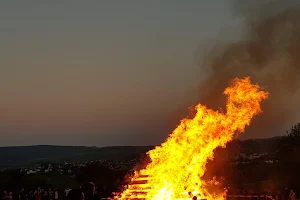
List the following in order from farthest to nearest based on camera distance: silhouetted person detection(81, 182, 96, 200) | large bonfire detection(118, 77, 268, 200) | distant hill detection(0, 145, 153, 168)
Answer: distant hill detection(0, 145, 153, 168), large bonfire detection(118, 77, 268, 200), silhouetted person detection(81, 182, 96, 200)

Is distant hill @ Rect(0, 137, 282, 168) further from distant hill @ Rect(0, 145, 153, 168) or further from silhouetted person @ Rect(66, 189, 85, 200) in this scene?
silhouetted person @ Rect(66, 189, 85, 200)

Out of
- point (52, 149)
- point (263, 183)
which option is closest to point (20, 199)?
point (263, 183)

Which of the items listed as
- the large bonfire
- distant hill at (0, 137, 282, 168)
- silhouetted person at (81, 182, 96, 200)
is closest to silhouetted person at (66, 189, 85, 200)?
silhouetted person at (81, 182, 96, 200)

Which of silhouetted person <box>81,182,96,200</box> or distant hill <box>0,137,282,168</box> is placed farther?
distant hill <box>0,137,282,168</box>

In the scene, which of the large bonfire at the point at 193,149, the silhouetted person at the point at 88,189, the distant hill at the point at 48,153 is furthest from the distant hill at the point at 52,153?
the silhouetted person at the point at 88,189

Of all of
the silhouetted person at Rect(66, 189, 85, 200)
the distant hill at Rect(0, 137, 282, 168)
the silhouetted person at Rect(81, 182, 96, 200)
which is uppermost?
the distant hill at Rect(0, 137, 282, 168)

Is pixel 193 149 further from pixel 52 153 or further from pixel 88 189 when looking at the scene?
pixel 52 153

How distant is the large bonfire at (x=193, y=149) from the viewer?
49.2ft

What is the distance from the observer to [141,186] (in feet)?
49.1

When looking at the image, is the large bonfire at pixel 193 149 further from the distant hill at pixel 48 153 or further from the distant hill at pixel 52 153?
the distant hill at pixel 48 153

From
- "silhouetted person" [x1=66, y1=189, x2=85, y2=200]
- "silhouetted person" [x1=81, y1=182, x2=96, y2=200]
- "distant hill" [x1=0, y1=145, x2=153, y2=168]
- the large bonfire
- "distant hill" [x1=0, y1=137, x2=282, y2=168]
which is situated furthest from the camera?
"distant hill" [x1=0, y1=145, x2=153, y2=168]

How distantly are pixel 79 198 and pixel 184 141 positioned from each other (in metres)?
7.66

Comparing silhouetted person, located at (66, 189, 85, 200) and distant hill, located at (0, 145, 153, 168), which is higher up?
distant hill, located at (0, 145, 153, 168)

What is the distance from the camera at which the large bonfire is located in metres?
15.0
